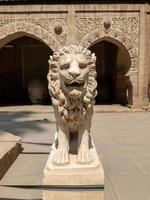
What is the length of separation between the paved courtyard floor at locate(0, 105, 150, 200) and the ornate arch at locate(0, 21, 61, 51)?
9.86 feet

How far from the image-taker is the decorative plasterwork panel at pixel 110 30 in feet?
42.5

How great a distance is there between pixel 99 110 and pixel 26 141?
581 centimetres

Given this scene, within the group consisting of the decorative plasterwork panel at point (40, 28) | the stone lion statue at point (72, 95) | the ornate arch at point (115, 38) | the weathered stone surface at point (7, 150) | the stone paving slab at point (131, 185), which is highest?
the decorative plasterwork panel at point (40, 28)

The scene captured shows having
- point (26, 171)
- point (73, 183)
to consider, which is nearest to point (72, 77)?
point (73, 183)

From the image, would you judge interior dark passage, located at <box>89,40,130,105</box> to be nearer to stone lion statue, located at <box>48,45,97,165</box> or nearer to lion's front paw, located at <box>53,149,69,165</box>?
stone lion statue, located at <box>48,45,97,165</box>

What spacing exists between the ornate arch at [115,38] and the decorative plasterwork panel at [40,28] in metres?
0.80

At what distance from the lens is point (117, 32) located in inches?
509

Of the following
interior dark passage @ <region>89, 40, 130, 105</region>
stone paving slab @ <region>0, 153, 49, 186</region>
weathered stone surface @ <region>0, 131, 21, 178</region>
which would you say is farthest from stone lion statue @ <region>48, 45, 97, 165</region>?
interior dark passage @ <region>89, 40, 130, 105</region>

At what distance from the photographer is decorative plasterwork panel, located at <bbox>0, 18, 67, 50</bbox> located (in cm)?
1302

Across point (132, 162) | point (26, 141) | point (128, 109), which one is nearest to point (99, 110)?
point (128, 109)

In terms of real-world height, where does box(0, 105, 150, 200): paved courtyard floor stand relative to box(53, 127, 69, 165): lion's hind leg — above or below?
below

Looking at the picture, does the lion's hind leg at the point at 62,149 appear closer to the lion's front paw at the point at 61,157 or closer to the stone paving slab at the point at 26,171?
the lion's front paw at the point at 61,157

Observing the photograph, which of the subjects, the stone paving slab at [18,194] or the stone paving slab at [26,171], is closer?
the stone paving slab at [18,194]

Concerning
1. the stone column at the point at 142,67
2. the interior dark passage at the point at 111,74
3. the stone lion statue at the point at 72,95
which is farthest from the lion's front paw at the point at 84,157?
the interior dark passage at the point at 111,74
